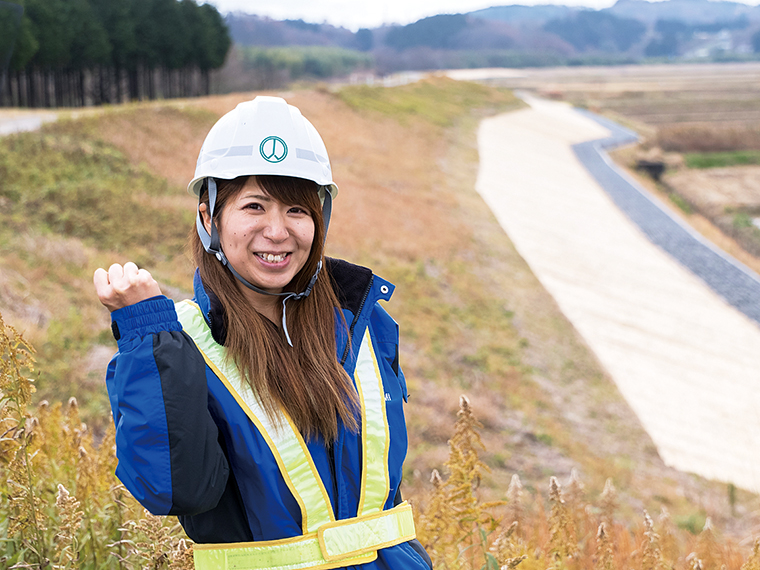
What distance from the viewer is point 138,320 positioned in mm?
1563

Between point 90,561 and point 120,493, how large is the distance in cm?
34

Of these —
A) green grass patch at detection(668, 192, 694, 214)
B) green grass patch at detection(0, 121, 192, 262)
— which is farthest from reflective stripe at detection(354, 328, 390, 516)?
green grass patch at detection(668, 192, 694, 214)

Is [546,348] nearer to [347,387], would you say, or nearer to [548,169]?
[347,387]

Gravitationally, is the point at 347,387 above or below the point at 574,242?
above

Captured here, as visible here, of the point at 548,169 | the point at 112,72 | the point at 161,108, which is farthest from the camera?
the point at 112,72

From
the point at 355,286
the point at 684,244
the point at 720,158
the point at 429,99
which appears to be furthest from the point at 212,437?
the point at 720,158

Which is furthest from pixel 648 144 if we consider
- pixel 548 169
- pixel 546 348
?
pixel 546 348

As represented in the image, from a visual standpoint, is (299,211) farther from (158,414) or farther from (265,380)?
(158,414)

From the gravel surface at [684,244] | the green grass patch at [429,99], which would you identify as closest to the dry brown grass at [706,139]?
the green grass patch at [429,99]

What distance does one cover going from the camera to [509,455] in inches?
356

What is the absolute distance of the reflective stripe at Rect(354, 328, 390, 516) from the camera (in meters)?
1.84

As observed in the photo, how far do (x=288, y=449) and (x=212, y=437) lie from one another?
22 centimetres

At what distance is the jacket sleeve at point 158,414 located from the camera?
5.02 feet

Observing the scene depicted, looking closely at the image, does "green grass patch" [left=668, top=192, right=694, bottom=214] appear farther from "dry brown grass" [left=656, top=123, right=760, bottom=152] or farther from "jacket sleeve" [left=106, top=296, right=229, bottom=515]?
"jacket sleeve" [left=106, top=296, right=229, bottom=515]
